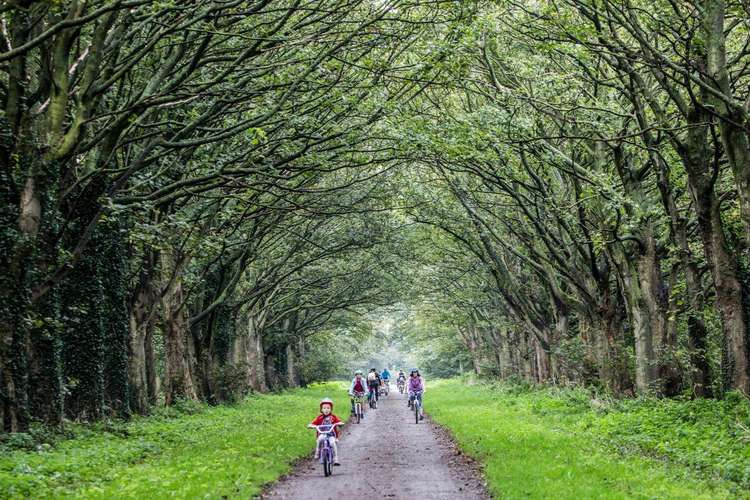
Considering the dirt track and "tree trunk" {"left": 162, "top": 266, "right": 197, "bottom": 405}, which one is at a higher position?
"tree trunk" {"left": 162, "top": 266, "right": 197, "bottom": 405}

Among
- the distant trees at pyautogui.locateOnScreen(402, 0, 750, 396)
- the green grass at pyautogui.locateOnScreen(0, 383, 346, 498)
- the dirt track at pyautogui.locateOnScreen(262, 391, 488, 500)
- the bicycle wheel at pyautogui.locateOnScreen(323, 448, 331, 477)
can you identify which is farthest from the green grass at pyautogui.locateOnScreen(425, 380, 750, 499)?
the green grass at pyautogui.locateOnScreen(0, 383, 346, 498)

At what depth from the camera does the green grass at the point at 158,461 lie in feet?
33.8

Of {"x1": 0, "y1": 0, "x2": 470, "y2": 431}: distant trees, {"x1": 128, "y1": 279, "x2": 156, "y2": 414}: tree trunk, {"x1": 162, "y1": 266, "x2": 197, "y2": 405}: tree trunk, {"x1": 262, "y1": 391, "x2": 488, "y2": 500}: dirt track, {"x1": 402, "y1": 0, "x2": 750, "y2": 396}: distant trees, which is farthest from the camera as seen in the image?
{"x1": 162, "y1": 266, "x2": 197, "y2": 405}: tree trunk

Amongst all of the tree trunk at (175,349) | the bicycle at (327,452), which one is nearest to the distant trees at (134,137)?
the tree trunk at (175,349)

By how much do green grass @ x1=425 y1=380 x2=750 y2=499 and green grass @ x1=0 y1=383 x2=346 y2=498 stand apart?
4020 millimetres

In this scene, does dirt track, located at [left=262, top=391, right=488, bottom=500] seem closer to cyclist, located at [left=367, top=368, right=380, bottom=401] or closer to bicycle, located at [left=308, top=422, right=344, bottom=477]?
bicycle, located at [left=308, top=422, right=344, bottom=477]

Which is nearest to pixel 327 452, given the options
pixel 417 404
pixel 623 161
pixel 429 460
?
pixel 429 460

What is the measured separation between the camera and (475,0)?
14555 mm

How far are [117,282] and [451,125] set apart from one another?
32.8 feet

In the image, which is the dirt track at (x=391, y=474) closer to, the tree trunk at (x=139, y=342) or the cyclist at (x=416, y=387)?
the cyclist at (x=416, y=387)

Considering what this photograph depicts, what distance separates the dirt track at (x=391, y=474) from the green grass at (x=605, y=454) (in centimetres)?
47

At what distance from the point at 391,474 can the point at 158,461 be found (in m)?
4.28

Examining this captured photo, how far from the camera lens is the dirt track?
11.5m

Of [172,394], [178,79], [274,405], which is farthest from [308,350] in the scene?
[178,79]
